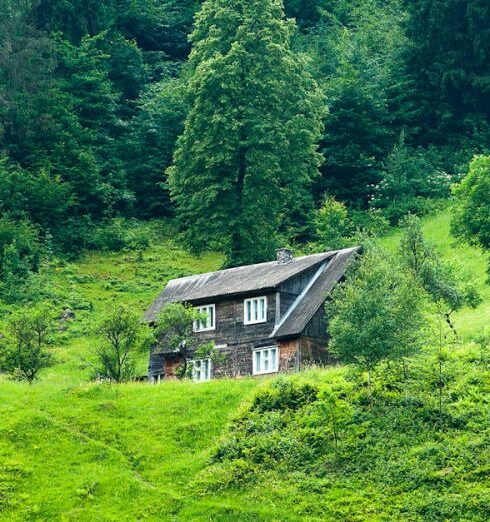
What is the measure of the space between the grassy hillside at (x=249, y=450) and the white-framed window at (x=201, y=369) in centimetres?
715

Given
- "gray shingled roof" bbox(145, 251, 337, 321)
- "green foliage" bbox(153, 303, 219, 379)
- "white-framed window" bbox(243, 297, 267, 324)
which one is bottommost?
"green foliage" bbox(153, 303, 219, 379)

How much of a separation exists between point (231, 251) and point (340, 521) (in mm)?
37469

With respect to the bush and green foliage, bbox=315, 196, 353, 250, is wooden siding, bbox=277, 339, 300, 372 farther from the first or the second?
the bush

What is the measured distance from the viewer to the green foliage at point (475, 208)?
221 ft

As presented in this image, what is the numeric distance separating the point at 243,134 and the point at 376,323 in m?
33.3

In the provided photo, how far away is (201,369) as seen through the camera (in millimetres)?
71625

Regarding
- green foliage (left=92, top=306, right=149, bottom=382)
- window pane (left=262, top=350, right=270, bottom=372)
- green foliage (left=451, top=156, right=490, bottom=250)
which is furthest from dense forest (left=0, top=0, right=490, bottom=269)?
green foliage (left=451, top=156, right=490, bottom=250)

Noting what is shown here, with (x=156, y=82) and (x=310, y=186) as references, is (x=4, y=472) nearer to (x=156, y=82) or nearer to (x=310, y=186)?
(x=310, y=186)

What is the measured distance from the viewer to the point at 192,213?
8725 centimetres

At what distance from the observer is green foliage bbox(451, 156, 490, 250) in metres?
67.2

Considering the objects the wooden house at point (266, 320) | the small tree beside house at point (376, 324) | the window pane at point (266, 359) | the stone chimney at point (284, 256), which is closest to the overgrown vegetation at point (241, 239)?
the small tree beside house at point (376, 324)

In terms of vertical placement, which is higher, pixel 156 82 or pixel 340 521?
pixel 156 82

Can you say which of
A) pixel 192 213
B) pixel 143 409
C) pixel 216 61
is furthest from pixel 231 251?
pixel 143 409

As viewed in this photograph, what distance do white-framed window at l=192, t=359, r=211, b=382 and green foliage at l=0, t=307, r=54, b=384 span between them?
7548 mm
